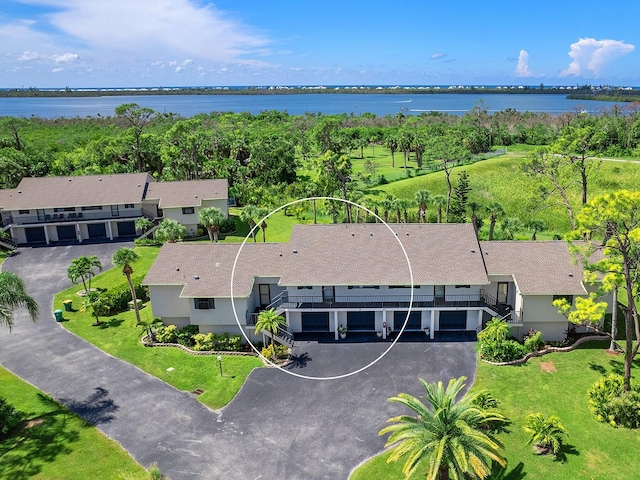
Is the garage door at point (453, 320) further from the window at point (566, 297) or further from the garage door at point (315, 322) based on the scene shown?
the garage door at point (315, 322)

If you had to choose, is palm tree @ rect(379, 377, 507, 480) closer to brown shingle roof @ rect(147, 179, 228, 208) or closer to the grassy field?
the grassy field

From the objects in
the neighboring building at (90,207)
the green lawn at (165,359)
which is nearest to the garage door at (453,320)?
the green lawn at (165,359)

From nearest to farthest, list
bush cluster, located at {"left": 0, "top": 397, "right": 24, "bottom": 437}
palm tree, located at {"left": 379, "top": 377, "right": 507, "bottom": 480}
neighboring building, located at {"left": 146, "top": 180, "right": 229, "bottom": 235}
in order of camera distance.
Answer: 1. palm tree, located at {"left": 379, "top": 377, "right": 507, "bottom": 480}
2. bush cluster, located at {"left": 0, "top": 397, "right": 24, "bottom": 437}
3. neighboring building, located at {"left": 146, "top": 180, "right": 229, "bottom": 235}

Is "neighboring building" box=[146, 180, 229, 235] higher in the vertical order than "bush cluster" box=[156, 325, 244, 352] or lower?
higher

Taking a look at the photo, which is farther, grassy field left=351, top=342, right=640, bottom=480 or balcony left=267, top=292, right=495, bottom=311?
balcony left=267, top=292, right=495, bottom=311

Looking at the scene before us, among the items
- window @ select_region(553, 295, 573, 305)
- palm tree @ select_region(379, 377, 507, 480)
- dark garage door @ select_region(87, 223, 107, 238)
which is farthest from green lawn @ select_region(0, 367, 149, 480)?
dark garage door @ select_region(87, 223, 107, 238)

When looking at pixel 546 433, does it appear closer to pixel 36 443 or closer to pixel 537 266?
pixel 537 266

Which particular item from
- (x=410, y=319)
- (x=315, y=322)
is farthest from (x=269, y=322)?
(x=410, y=319)
